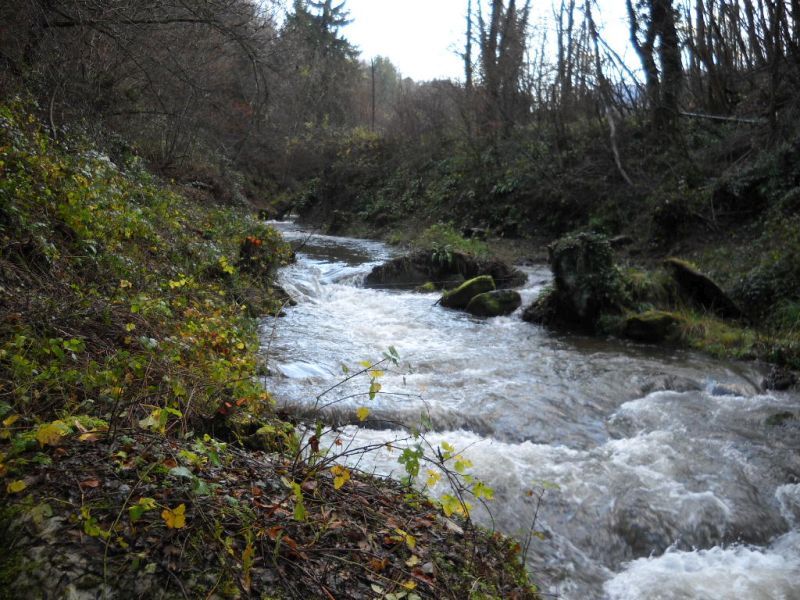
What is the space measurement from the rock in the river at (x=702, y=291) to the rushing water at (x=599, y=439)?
1.67 m

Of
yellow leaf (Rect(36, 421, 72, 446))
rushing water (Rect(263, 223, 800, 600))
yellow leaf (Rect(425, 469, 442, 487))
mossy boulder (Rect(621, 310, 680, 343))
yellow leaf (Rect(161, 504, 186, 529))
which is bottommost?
rushing water (Rect(263, 223, 800, 600))

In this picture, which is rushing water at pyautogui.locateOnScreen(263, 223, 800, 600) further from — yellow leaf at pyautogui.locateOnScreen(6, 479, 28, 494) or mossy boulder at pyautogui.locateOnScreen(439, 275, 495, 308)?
yellow leaf at pyautogui.locateOnScreen(6, 479, 28, 494)

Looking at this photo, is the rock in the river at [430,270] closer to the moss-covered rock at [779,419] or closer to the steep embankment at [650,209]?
the steep embankment at [650,209]

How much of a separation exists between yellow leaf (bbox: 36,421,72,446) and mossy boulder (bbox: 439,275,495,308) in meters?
9.95

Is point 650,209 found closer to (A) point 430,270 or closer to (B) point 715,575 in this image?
(A) point 430,270

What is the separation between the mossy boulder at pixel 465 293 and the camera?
1216cm

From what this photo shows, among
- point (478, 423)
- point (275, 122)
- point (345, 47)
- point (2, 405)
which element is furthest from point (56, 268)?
point (345, 47)

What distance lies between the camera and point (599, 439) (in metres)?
5.95

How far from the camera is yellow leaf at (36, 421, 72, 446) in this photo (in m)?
2.46

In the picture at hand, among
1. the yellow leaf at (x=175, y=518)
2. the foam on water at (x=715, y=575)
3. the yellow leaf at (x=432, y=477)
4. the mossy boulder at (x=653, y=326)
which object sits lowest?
the foam on water at (x=715, y=575)

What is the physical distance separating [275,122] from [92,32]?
2088cm

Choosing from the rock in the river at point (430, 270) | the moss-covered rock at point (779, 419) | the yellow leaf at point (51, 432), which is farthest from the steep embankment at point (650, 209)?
the yellow leaf at point (51, 432)

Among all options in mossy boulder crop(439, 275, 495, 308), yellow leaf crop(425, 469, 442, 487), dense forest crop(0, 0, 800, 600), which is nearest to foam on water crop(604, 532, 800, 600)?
dense forest crop(0, 0, 800, 600)

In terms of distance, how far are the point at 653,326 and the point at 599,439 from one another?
4206mm
